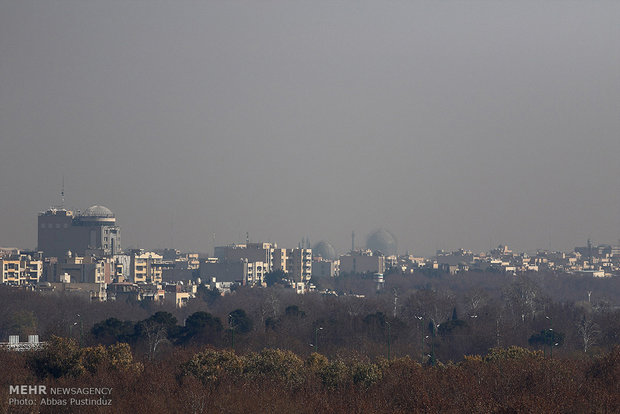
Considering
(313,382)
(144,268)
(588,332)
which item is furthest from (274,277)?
(313,382)

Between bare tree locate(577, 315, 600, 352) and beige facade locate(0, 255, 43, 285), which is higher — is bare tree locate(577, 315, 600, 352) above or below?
below

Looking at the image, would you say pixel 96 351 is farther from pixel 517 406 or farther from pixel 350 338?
pixel 350 338

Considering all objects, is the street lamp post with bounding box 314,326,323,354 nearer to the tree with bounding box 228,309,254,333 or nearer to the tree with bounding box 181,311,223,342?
the tree with bounding box 181,311,223,342

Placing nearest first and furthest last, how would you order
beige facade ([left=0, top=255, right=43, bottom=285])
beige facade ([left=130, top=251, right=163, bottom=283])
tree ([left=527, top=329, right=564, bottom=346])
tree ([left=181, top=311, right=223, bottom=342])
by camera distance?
1. tree ([left=181, top=311, right=223, bottom=342])
2. tree ([left=527, top=329, right=564, bottom=346])
3. beige facade ([left=0, top=255, right=43, bottom=285])
4. beige facade ([left=130, top=251, right=163, bottom=283])

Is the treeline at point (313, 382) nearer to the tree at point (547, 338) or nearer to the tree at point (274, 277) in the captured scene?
the tree at point (547, 338)

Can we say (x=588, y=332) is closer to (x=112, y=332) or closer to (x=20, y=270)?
(x=112, y=332)

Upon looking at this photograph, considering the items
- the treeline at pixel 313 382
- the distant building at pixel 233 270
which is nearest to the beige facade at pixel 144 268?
the distant building at pixel 233 270

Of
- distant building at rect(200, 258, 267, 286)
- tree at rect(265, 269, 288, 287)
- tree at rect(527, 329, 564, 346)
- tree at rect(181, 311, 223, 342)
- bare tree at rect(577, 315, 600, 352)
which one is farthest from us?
distant building at rect(200, 258, 267, 286)

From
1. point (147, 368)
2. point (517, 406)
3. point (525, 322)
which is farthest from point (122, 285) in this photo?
point (517, 406)

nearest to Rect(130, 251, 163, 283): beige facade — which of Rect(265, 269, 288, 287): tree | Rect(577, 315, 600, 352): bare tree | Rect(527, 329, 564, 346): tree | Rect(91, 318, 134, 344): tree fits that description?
Rect(265, 269, 288, 287): tree
